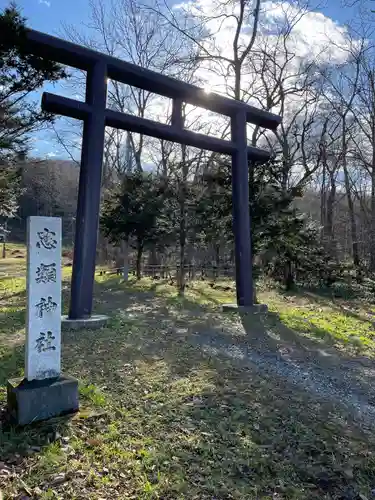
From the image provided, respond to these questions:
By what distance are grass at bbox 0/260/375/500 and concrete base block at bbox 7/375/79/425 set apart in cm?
9

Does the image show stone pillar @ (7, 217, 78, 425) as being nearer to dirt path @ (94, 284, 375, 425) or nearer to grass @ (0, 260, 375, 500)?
grass @ (0, 260, 375, 500)

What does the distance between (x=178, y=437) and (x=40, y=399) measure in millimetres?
1201

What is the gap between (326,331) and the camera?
7.64m

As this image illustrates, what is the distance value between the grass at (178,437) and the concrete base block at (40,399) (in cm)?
9

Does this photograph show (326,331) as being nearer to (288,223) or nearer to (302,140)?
(288,223)

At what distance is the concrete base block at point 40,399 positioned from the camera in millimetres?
3123

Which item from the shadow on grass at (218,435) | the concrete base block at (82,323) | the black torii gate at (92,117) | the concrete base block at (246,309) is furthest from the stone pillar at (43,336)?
the concrete base block at (246,309)

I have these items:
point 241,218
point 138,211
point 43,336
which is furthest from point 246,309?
point 138,211

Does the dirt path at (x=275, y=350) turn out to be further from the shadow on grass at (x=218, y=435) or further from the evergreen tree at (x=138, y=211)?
the evergreen tree at (x=138, y=211)

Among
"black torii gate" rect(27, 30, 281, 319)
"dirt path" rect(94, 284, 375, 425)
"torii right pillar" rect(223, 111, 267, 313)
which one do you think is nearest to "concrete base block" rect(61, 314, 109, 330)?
"black torii gate" rect(27, 30, 281, 319)

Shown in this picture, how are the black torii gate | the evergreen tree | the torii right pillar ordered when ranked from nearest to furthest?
the black torii gate
the torii right pillar
the evergreen tree

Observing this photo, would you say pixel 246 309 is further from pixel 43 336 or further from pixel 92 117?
pixel 43 336

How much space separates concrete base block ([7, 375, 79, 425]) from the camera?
3123 mm

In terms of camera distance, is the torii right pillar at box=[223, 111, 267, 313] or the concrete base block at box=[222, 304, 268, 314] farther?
the torii right pillar at box=[223, 111, 267, 313]
